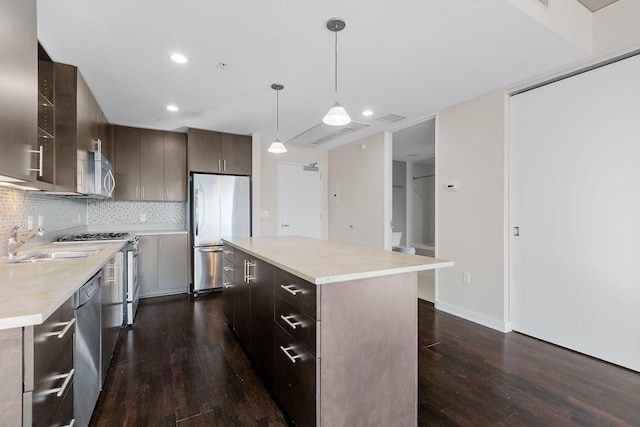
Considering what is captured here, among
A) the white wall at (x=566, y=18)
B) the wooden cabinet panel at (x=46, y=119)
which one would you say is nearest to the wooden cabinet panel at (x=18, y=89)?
the wooden cabinet panel at (x=46, y=119)

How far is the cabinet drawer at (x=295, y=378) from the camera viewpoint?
139cm

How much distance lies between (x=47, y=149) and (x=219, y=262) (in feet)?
8.33

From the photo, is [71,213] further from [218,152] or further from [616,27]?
[616,27]

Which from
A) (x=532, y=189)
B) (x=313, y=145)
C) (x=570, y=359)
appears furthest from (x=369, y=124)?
(x=570, y=359)

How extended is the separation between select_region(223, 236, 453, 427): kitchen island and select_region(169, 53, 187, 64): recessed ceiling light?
184 cm

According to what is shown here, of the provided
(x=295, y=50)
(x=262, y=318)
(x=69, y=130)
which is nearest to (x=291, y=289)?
(x=262, y=318)

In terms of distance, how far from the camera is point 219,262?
4418 millimetres

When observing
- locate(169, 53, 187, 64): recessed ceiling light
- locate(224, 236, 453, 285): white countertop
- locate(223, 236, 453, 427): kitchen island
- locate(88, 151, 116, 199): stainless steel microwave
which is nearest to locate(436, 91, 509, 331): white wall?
locate(224, 236, 453, 285): white countertop

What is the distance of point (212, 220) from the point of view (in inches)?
173

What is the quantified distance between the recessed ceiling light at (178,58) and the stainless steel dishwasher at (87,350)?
1.72 metres

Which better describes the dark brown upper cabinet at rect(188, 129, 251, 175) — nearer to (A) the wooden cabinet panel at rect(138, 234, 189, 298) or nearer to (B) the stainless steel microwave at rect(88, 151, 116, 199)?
(A) the wooden cabinet panel at rect(138, 234, 189, 298)

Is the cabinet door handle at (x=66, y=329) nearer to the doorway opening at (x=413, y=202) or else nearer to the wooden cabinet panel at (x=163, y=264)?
the wooden cabinet panel at (x=163, y=264)

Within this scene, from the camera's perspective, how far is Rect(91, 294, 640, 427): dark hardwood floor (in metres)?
1.71

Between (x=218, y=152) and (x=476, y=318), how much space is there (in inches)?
160
